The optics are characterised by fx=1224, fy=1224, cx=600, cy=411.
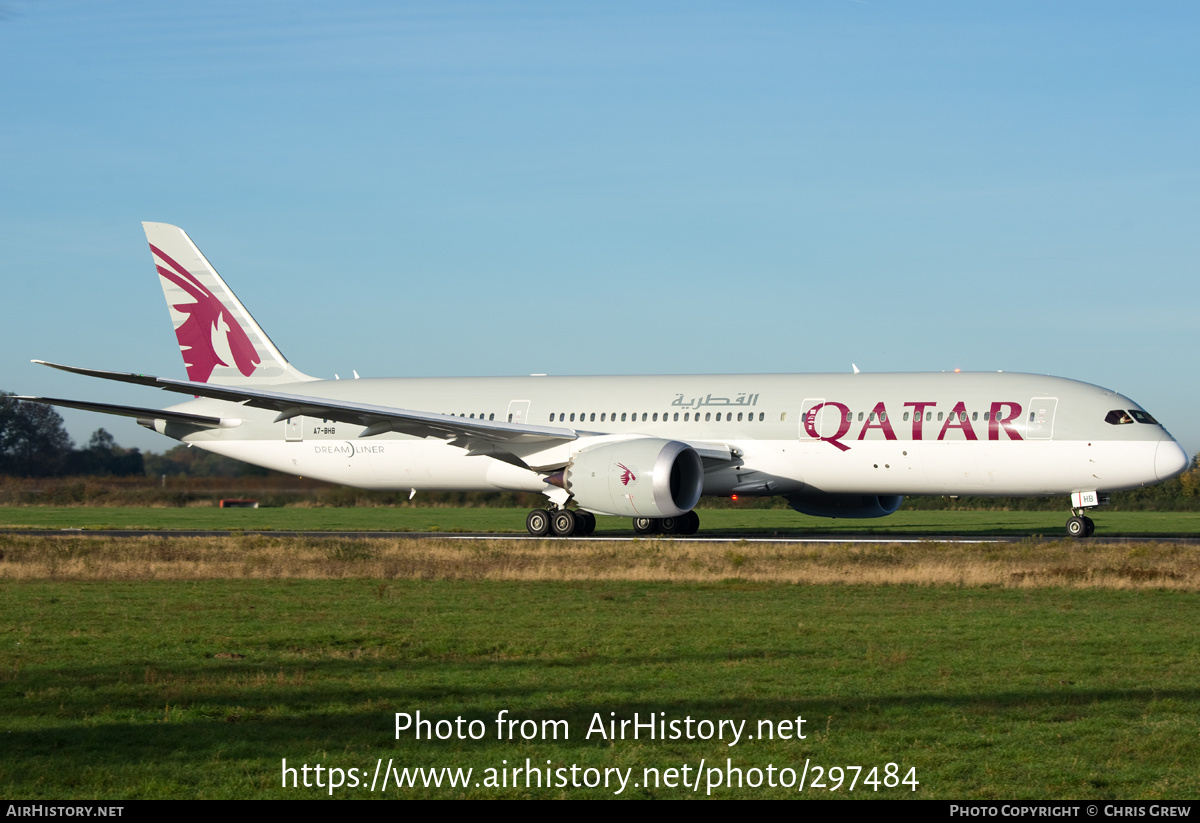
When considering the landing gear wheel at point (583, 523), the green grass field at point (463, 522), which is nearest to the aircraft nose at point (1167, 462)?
the green grass field at point (463, 522)

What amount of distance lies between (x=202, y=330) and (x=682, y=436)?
47.5 ft

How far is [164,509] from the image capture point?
1921 inches

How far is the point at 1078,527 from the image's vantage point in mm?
25562

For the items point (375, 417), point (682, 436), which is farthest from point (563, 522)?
point (375, 417)

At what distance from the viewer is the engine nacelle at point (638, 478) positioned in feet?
81.8

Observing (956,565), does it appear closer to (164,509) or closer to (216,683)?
(216,683)

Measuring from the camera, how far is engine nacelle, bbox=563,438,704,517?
81.8ft

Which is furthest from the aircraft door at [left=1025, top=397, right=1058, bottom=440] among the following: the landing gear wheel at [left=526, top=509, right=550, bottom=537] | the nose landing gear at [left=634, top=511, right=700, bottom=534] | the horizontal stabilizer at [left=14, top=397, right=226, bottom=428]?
the horizontal stabilizer at [left=14, top=397, right=226, bottom=428]

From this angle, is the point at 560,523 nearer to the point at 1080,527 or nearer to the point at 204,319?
the point at 1080,527

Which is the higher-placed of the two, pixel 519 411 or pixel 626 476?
pixel 519 411

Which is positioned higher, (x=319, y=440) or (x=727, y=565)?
(x=319, y=440)

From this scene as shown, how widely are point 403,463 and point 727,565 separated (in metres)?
13.7

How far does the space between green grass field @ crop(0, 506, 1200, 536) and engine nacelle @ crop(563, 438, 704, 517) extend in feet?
14.8
